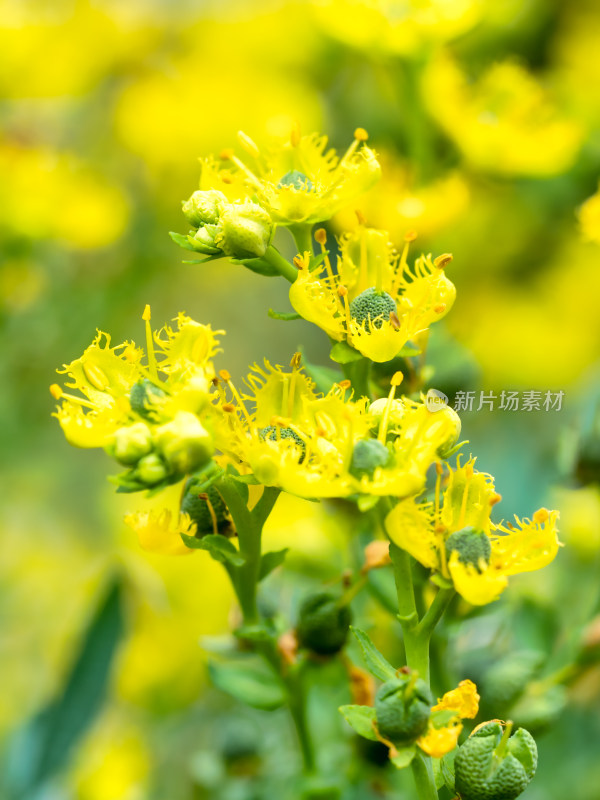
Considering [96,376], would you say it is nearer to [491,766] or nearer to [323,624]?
[323,624]

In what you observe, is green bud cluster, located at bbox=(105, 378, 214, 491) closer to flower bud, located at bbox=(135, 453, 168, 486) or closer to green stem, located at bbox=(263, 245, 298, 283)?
flower bud, located at bbox=(135, 453, 168, 486)

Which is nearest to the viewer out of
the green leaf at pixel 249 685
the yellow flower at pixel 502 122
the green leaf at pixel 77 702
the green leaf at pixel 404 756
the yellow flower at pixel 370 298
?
the green leaf at pixel 404 756

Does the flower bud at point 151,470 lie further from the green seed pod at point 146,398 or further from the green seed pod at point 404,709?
the green seed pod at point 404,709

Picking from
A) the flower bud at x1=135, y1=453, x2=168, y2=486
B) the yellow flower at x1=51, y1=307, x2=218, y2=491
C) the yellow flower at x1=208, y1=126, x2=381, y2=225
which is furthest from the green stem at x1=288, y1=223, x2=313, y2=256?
the flower bud at x1=135, y1=453, x2=168, y2=486

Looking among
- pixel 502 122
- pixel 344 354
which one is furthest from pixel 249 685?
pixel 502 122

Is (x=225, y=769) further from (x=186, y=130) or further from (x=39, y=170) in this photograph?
(x=186, y=130)

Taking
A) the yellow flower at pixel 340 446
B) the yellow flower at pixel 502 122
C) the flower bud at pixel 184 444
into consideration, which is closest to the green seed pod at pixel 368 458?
the yellow flower at pixel 340 446
